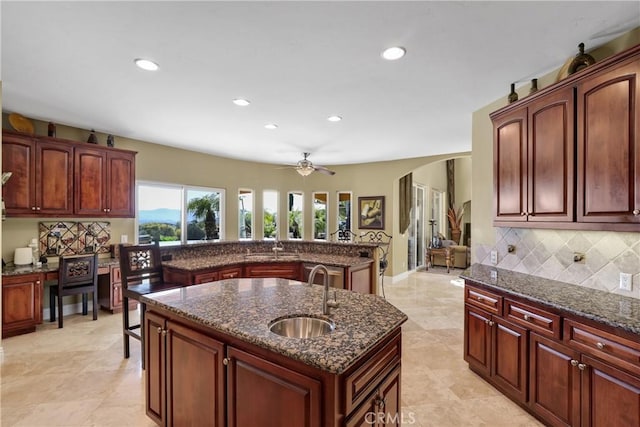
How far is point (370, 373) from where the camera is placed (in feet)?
4.36

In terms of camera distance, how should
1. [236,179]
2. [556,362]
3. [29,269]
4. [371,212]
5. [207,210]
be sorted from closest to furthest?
1. [556,362]
2. [29,269]
3. [207,210]
4. [236,179]
5. [371,212]

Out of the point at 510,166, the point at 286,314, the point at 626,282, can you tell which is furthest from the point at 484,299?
the point at 286,314

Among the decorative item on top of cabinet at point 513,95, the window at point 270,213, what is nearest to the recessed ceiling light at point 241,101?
the decorative item on top of cabinet at point 513,95

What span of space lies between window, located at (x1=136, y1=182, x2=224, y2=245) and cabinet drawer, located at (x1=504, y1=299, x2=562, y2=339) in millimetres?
5303

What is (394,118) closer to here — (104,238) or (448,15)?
(448,15)

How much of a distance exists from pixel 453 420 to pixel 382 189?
16.4ft

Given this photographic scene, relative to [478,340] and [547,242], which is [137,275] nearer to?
[478,340]

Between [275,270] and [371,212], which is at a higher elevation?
[371,212]

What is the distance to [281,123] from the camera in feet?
13.3

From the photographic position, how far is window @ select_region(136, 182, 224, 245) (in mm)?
5260

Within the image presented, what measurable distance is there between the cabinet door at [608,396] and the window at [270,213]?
6.22m

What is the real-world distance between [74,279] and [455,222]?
9.27 meters

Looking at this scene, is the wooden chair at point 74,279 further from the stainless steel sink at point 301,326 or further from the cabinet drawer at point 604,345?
the cabinet drawer at point 604,345

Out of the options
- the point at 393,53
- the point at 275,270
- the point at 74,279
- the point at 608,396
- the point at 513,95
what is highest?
the point at 393,53
